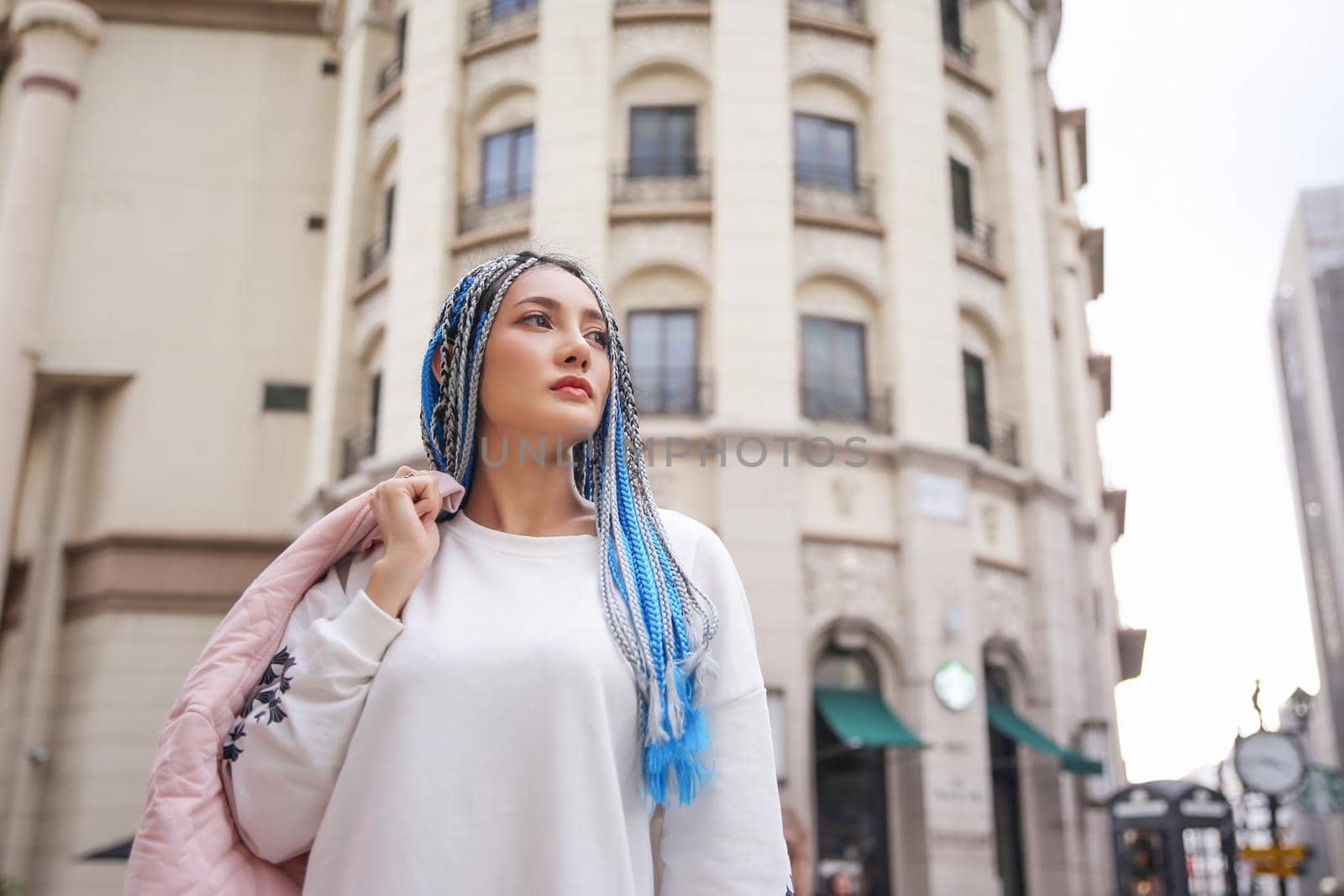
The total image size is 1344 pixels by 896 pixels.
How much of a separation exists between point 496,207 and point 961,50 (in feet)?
28.7

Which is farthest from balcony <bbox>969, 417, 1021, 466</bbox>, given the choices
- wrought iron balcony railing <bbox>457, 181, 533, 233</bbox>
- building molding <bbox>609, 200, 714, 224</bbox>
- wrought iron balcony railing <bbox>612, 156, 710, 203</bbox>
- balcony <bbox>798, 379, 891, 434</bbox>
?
wrought iron balcony railing <bbox>457, 181, 533, 233</bbox>

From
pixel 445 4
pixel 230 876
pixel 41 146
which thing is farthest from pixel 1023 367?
pixel 230 876

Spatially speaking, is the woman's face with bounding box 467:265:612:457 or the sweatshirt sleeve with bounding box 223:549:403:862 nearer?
the sweatshirt sleeve with bounding box 223:549:403:862

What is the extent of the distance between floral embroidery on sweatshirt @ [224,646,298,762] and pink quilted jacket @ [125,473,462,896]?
0.02 metres

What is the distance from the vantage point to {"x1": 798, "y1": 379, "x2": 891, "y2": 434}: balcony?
18266mm

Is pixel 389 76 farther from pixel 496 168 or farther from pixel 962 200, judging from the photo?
pixel 962 200

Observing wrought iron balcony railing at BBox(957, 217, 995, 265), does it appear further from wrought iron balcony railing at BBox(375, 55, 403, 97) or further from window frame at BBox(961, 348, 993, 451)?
wrought iron balcony railing at BBox(375, 55, 403, 97)

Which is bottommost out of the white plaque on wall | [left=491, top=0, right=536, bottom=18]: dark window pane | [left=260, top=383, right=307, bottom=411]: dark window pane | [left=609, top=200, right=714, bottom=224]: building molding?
the white plaque on wall

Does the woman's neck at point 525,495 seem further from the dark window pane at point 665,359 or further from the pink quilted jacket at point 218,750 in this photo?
the dark window pane at point 665,359

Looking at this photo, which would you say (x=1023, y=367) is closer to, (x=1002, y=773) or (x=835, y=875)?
(x=1002, y=773)

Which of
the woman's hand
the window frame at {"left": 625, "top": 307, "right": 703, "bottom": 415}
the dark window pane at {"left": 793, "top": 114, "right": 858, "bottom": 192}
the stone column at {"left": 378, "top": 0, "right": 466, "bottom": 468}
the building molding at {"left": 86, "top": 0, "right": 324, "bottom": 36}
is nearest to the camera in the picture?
the woman's hand

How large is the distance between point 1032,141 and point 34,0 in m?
18.4

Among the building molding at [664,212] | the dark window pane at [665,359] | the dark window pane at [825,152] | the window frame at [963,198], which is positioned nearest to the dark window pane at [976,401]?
the window frame at [963,198]

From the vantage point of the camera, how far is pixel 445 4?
68.1ft
